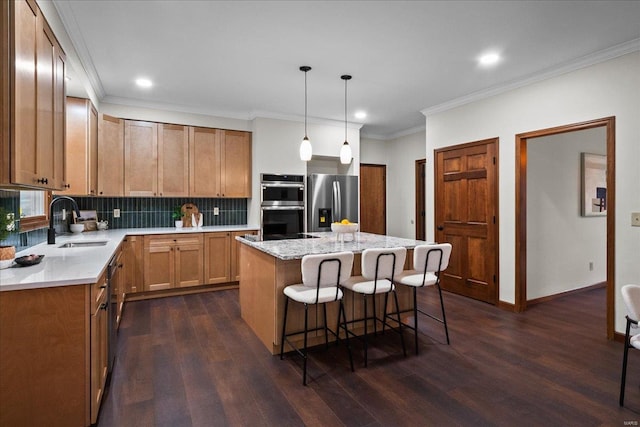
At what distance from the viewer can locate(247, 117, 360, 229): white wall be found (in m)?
5.14

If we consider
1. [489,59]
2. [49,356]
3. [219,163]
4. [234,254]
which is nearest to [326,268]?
[49,356]

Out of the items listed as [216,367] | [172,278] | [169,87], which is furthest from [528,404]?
[169,87]

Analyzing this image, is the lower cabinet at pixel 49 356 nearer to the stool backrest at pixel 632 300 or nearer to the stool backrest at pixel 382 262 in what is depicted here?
the stool backrest at pixel 382 262

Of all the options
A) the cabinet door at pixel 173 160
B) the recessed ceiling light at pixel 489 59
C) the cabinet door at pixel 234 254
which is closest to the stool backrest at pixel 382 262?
the recessed ceiling light at pixel 489 59

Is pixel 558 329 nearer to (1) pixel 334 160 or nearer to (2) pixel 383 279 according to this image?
(2) pixel 383 279

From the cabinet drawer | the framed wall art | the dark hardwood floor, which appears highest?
the framed wall art

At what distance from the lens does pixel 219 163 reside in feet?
16.7

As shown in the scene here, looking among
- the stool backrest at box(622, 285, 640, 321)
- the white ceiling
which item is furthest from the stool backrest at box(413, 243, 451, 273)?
the white ceiling

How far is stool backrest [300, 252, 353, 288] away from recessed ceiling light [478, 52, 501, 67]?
7.57 ft

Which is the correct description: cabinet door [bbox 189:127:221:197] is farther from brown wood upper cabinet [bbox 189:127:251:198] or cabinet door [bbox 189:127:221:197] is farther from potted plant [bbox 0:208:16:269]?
potted plant [bbox 0:208:16:269]

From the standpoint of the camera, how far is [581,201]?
15.5ft

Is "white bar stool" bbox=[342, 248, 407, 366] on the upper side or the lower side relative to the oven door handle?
lower

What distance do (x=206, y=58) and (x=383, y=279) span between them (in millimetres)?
2608

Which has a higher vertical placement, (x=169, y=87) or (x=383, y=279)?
(x=169, y=87)
